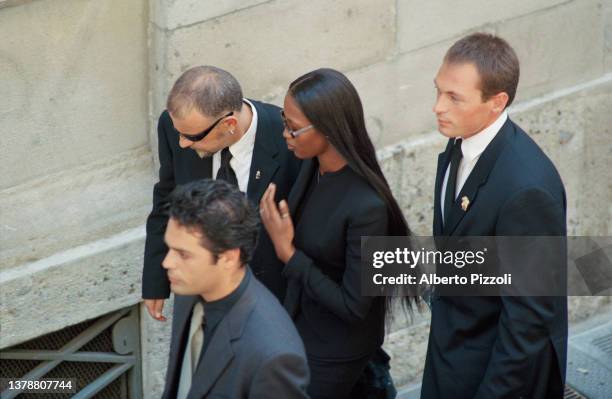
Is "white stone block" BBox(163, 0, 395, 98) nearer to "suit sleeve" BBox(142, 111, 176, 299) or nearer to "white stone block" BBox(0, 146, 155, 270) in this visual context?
"suit sleeve" BBox(142, 111, 176, 299)

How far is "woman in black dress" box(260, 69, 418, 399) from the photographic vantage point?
4.24 metres

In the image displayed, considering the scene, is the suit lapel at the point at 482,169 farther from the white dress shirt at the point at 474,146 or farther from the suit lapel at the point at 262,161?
the suit lapel at the point at 262,161

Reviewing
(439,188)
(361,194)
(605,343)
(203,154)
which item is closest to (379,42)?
(439,188)

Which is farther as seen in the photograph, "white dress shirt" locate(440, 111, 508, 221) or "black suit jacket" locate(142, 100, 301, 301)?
"black suit jacket" locate(142, 100, 301, 301)

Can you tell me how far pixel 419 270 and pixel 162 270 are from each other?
1062 mm

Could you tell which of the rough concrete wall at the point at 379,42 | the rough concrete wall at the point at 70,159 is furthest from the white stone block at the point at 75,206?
the rough concrete wall at the point at 379,42

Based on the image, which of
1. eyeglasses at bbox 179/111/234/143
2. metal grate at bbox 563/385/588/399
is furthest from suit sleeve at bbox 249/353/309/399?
metal grate at bbox 563/385/588/399

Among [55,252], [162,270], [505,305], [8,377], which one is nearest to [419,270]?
[505,305]

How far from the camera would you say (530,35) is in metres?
5.99

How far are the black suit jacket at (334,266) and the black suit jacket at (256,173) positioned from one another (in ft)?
0.51

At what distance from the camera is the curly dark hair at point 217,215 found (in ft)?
11.9

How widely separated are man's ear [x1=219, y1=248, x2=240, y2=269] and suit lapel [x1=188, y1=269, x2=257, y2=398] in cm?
10

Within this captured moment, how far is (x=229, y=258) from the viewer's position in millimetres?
3652

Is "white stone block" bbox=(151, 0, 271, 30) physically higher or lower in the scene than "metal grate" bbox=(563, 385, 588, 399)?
higher
